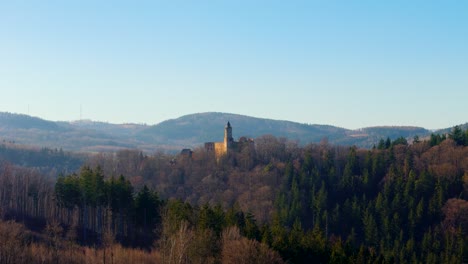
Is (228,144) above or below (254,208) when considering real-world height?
above

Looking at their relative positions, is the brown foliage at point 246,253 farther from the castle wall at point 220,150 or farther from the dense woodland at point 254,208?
the castle wall at point 220,150

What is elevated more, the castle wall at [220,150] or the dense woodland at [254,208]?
the castle wall at [220,150]

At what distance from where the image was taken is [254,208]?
79.8 meters

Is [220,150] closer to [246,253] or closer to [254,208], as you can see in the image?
[254,208]

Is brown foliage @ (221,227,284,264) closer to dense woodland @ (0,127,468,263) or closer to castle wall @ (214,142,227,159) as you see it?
dense woodland @ (0,127,468,263)

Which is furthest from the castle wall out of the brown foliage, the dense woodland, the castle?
the brown foliage

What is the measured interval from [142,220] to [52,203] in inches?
505

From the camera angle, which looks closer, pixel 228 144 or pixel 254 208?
pixel 254 208

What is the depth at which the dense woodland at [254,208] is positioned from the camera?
41.2 m

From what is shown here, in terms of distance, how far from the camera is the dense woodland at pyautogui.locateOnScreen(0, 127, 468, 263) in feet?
135

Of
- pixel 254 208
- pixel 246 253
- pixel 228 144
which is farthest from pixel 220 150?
pixel 246 253

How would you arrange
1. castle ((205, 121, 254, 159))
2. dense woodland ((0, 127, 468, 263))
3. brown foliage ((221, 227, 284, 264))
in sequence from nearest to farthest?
brown foliage ((221, 227, 284, 264)), dense woodland ((0, 127, 468, 263)), castle ((205, 121, 254, 159))

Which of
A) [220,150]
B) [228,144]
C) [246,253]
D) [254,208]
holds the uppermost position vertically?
[228,144]

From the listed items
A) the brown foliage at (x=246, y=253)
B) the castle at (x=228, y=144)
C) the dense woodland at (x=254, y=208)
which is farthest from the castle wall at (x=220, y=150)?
the brown foliage at (x=246, y=253)
